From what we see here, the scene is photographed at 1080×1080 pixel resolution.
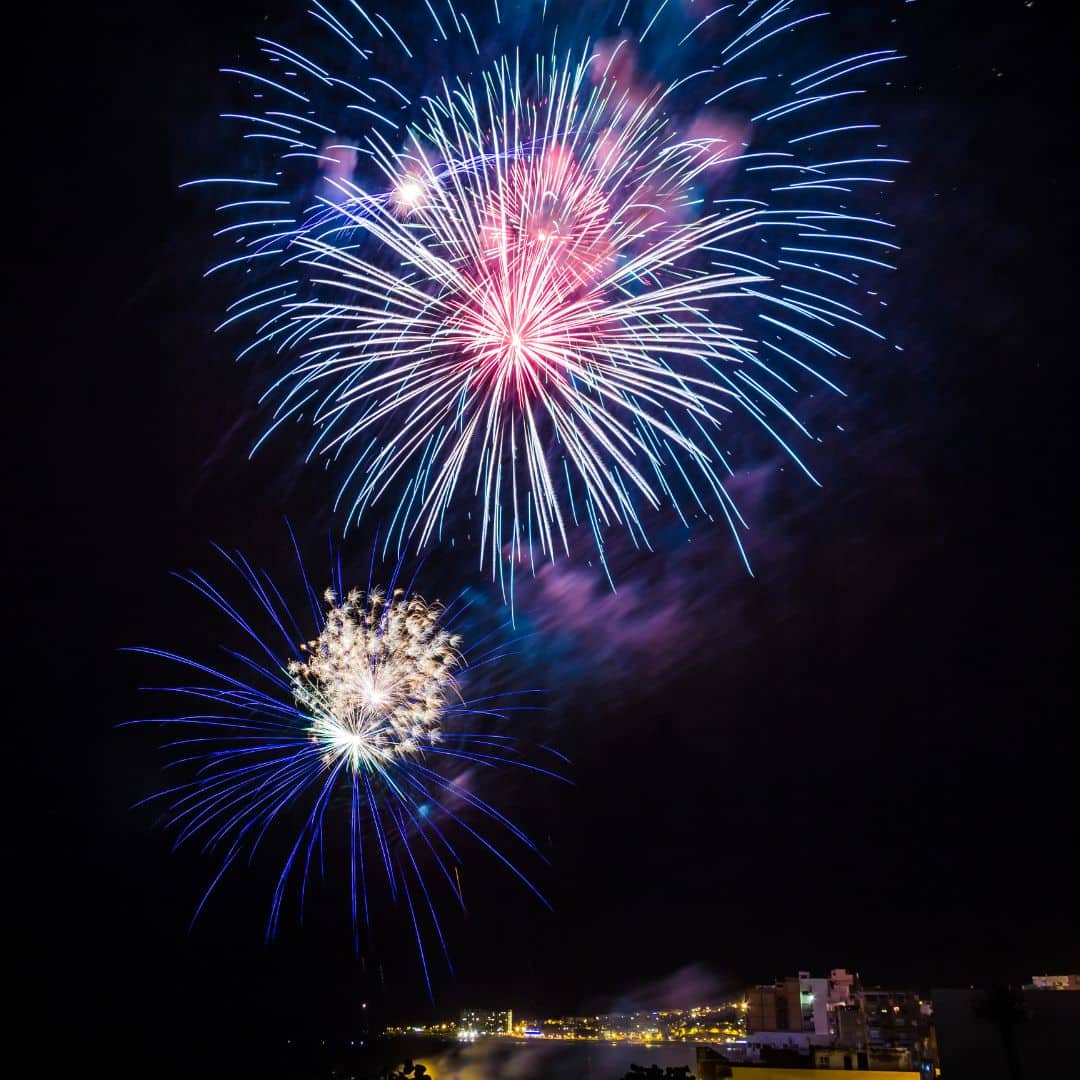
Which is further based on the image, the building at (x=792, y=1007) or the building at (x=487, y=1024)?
the building at (x=487, y=1024)

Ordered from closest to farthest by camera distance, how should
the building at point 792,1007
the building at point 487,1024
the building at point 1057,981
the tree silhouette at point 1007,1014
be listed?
the tree silhouette at point 1007,1014
the building at point 1057,981
the building at point 792,1007
the building at point 487,1024

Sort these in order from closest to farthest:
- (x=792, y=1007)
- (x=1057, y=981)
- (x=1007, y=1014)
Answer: (x=1007, y=1014) → (x=1057, y=981) → (x=792, y=1007)

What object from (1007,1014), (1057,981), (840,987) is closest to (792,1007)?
(840,987)

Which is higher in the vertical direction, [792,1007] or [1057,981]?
[1057,981]

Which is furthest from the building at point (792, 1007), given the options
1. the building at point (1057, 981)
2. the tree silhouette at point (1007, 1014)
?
the tree silhouette at point (1007, 1014)

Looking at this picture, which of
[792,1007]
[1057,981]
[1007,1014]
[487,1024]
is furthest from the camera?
[487,1024]

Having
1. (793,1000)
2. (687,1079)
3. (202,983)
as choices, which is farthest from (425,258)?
(793,1000)

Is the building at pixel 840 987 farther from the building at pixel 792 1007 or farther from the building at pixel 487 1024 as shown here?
the building at pixel 487 1024

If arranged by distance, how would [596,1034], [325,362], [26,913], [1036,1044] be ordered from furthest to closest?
[596,1034] → [26,913] → [325,362] → [1036,1044]

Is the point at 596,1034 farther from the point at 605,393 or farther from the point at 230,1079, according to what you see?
the point at 605,393

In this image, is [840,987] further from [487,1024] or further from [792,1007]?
[487,1024]

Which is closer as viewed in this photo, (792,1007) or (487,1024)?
(792,1007)
